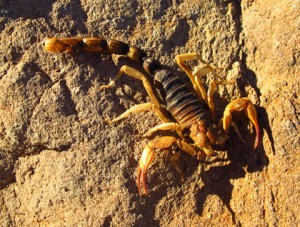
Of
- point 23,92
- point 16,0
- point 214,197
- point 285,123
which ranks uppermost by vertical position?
point 16,0

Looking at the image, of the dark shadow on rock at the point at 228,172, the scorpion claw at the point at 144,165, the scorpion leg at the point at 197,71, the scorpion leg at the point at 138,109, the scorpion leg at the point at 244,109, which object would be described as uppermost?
the scorpion leg at the point at 197,71

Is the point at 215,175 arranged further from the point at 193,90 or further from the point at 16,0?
the point at 16,0

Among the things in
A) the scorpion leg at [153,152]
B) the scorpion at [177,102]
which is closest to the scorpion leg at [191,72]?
the scorpion at [177,102]

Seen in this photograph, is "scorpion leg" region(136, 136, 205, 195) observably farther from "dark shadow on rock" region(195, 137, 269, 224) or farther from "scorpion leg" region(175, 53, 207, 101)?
"scorpion leg" region(175, 53, 207, 101)

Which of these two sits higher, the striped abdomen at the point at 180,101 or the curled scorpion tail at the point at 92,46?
the curled scorpion tail at the point at 92,46

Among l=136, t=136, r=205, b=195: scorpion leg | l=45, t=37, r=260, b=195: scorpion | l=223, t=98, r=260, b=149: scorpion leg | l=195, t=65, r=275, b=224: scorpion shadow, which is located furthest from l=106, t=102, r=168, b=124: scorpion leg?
l=195, t=65, r=275, b=224: scorpion shadow

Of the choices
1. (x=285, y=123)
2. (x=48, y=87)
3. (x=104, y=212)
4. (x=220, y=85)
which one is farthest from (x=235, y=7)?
(x=104, y=212)

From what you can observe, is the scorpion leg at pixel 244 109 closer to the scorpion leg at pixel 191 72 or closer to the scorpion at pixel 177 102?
the scorpion at pixel 177 102
